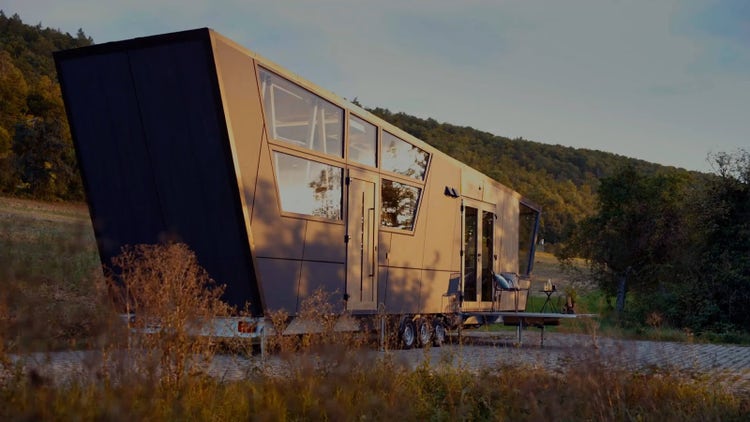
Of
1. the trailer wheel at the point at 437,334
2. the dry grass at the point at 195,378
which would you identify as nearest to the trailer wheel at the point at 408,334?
the trailer wheel at the point at 437,334

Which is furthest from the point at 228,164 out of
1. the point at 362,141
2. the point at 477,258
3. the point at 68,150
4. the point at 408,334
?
the point at 68,150

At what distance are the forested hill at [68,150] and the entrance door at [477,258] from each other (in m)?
6.52

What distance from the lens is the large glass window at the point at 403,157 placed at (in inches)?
453

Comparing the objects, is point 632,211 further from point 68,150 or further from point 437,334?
point 68,150

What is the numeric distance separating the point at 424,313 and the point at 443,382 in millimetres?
5799

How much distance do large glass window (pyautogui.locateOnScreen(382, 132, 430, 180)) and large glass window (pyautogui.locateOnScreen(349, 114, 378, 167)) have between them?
33 cm

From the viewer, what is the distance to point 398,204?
38.6 ft

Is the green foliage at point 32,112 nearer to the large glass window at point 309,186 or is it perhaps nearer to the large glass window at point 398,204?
the large glass window at point 398,204

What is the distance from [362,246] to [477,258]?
417 centimetres

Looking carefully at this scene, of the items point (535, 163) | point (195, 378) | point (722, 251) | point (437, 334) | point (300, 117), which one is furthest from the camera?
point (535, 163)

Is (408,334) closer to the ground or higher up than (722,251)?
closer to the ground

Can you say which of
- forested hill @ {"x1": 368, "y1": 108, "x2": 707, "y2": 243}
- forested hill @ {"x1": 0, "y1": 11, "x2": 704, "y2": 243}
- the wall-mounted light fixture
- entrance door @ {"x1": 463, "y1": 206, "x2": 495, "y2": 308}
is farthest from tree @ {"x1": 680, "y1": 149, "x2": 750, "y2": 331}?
forested hill @ {"x1": 368, "y1": 108, "x2": 707, "y2": 243}

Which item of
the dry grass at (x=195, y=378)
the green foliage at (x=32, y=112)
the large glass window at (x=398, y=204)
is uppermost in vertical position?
the green foliage at (x=32, y=112)

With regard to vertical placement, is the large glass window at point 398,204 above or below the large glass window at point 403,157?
below
